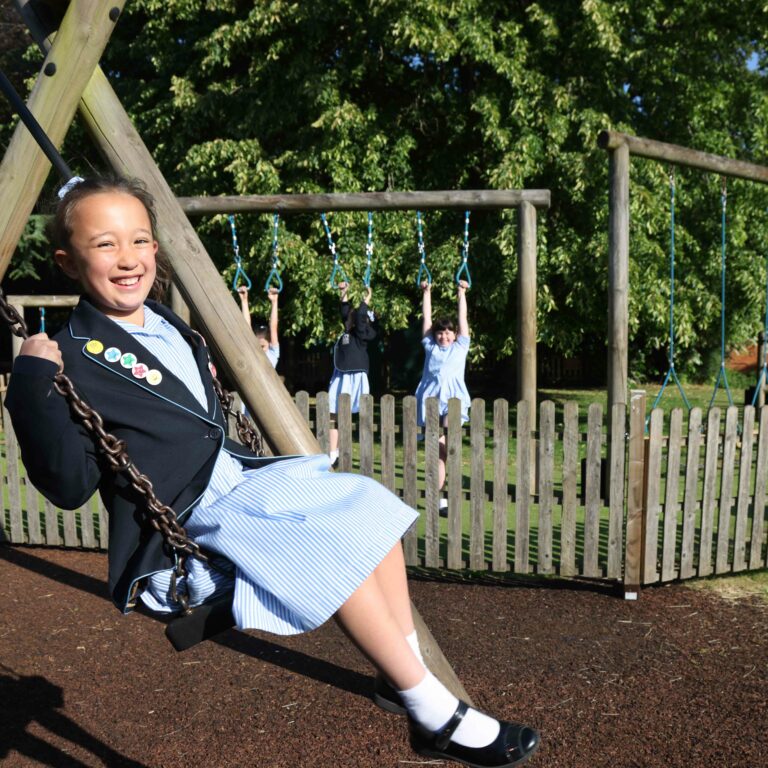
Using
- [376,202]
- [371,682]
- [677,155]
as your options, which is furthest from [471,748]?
[376,202]

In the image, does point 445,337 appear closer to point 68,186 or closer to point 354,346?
point 354,346

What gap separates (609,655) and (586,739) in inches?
34.4

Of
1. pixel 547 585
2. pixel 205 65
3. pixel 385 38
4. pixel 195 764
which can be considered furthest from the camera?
pixel 205 65

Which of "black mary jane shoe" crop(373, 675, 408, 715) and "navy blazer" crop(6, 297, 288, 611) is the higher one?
"navy blazer" crop(6, 297, 288, 611)

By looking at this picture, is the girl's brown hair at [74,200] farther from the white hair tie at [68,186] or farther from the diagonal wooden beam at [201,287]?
the diagonal wooden beam at [201,287]

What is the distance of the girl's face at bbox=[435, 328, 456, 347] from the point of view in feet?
26.3

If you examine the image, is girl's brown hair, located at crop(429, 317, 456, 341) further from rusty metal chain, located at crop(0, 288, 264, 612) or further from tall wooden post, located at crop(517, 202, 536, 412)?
rusty metal chain, located at crop(0, 288, 264, 612)

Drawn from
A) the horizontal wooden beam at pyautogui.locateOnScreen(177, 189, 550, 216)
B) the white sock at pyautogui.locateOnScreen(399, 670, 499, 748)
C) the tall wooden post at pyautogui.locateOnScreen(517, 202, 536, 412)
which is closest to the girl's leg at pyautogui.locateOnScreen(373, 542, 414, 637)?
the white sock at pyautogui.locateOnScreen(399, 670, 499, 748)

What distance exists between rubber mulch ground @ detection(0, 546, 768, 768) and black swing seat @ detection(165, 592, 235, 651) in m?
1.41

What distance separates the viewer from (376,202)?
25.0 ft

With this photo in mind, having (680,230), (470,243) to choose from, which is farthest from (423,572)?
(680,230)

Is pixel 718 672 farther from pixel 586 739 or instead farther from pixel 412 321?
pixel 412 321

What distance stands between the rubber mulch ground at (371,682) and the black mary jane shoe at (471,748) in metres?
1.16

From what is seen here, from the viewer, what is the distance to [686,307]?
39.5 feet
